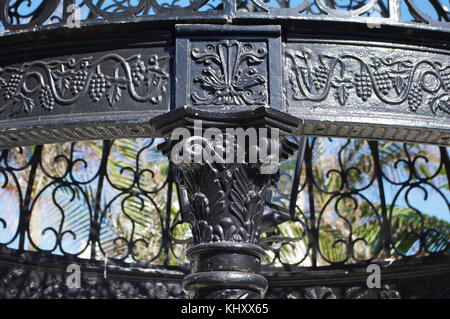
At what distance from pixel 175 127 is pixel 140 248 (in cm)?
1137

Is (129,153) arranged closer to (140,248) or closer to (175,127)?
(140,248)

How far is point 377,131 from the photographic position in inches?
187

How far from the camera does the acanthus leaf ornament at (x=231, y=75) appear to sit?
4.55 meters

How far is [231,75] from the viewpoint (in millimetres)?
4625

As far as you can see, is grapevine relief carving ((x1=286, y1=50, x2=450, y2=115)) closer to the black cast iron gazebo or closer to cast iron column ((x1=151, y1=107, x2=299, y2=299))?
the black cast iron gazebo

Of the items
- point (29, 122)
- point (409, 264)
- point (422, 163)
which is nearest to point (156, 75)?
point (29, 122)

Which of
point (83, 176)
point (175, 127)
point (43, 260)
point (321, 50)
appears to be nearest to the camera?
point (175, 127)
